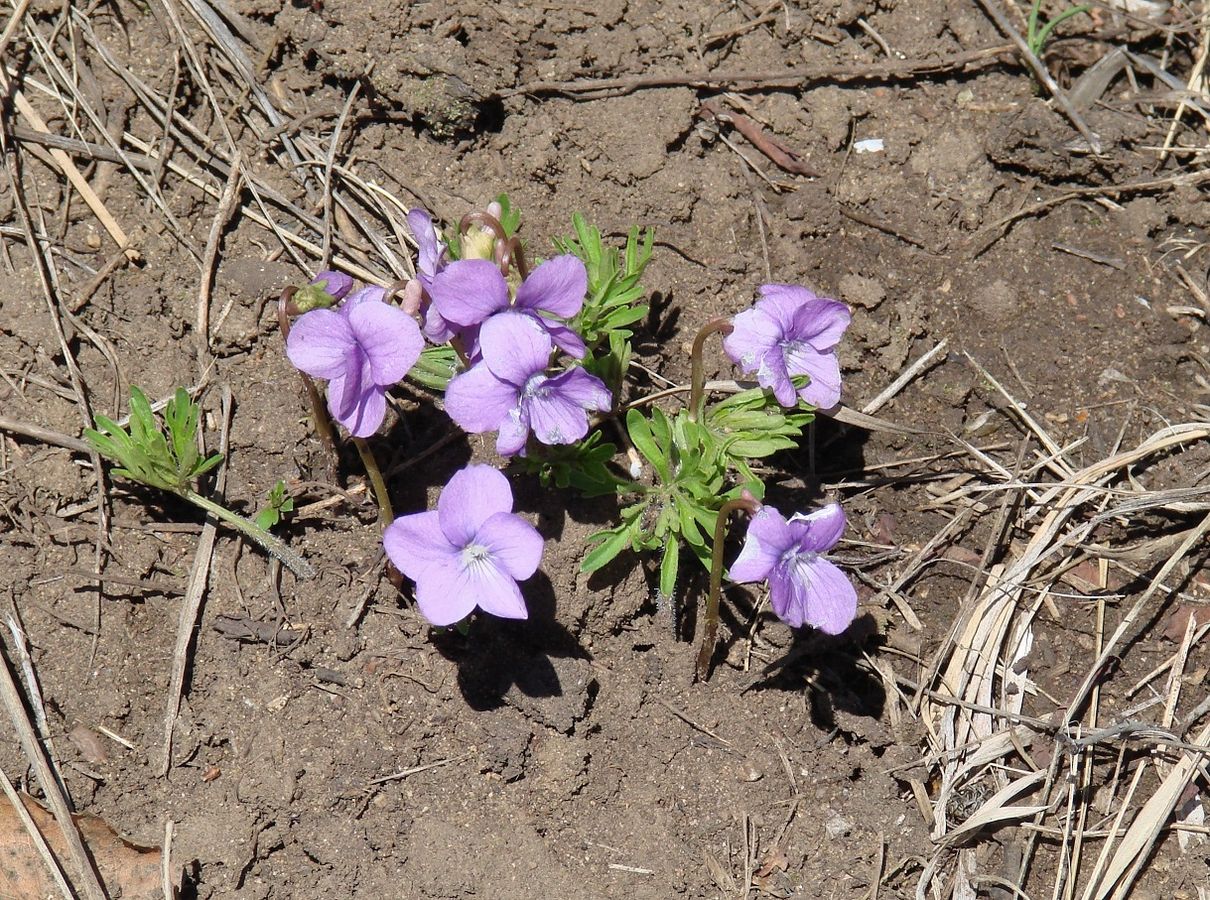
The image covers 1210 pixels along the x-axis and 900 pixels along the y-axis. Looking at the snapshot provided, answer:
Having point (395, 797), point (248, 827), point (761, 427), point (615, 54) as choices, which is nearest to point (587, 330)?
point (761, 427)

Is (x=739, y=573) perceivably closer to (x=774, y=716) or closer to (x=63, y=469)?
(x=774, y=716)

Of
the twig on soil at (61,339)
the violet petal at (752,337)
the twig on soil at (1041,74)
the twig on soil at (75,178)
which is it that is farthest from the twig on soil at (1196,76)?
the twig on soil at (61,339)

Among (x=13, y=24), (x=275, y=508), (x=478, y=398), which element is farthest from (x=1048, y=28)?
(x=13, y=24)

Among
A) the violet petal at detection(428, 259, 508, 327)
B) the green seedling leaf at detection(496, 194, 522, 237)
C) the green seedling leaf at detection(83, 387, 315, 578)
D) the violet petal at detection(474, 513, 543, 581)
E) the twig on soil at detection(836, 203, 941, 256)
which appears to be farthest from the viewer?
the twig on soil at detection(836, 203, 941, 256)

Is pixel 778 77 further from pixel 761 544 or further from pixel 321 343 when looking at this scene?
pixel 321 343

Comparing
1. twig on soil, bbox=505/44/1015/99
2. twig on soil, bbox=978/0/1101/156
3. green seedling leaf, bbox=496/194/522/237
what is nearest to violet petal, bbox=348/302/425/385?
green seedling leaf, bbox=496/194/522/237

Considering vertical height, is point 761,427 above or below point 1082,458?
above

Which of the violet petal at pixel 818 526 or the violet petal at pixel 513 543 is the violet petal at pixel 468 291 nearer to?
the violet petal at pixel 513 543

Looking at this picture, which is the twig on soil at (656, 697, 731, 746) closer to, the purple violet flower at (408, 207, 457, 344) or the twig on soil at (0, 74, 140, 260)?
the purple violet flower at (408, 207, 457, 344)
